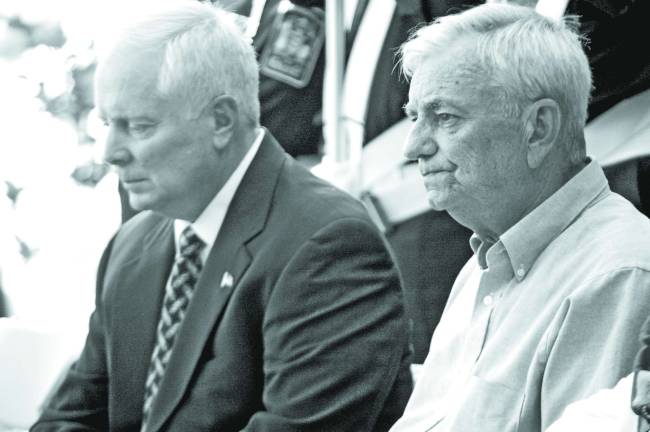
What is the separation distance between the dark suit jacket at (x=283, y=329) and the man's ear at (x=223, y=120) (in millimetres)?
86

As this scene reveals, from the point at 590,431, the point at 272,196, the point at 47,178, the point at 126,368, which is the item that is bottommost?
the point at 47,178

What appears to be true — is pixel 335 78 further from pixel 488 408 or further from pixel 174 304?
pixel 488 408

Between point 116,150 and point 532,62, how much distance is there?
1081 millimetres

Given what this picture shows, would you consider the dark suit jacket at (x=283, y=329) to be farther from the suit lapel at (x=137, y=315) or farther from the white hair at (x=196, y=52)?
the white hair at (x=196, y=52)

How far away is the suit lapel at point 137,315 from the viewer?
3.09m

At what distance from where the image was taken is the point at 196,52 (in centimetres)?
308

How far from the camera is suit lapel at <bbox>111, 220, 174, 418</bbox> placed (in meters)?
3.09

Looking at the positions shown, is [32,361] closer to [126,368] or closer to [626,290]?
[126,368]

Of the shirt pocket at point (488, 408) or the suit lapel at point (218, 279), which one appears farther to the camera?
the suit lapel at point (218, 279)

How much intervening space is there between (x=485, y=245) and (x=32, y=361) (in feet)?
5.05

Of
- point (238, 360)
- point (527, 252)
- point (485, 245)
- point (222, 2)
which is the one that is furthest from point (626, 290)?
point (222, 2)

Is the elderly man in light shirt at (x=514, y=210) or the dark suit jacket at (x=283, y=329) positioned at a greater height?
the elderly man in light shirt at (x=514, y=210)

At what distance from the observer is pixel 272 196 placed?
303 centimetres

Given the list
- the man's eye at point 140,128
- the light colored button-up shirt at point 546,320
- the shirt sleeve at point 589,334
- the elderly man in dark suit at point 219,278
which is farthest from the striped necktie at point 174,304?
the shirt sleeve at point 589,334
